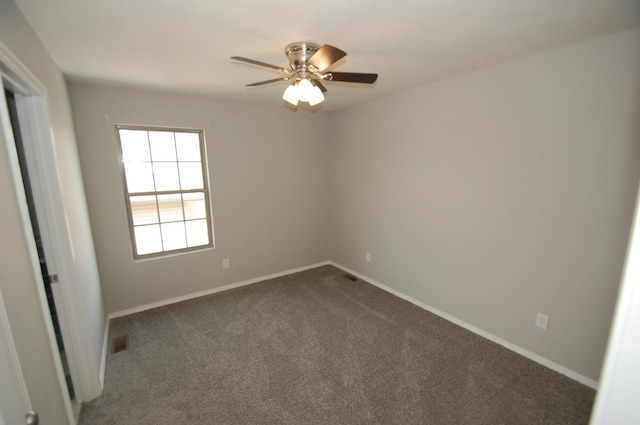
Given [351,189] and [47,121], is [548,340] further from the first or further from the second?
[47,121]

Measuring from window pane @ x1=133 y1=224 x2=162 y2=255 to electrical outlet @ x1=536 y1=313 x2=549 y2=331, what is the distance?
385 centimetres

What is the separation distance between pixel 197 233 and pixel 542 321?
3637mm

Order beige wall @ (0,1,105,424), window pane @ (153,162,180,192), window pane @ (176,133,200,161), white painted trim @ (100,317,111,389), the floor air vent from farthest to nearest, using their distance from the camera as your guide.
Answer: window pane @ (176,133,200,161) → window pane @ (153,162,180,192) → the floor air vent → white painted trim @ (100,317,111,389) → beige wall @ (0,1,105,424)

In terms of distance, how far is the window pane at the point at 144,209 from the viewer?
3098 mm

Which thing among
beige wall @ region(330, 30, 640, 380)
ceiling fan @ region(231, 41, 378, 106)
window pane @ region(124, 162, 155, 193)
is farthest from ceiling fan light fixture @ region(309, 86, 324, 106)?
window pane @ region(124, 162, 155, 193)

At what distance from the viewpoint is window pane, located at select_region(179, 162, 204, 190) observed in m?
3.35

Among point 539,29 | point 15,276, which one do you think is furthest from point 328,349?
point 539,29

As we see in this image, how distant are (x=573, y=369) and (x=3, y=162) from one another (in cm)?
356

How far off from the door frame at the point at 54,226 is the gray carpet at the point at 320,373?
12.4 inches

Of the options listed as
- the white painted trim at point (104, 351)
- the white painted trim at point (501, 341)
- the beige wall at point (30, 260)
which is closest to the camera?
the beige wall at point (30, 260)

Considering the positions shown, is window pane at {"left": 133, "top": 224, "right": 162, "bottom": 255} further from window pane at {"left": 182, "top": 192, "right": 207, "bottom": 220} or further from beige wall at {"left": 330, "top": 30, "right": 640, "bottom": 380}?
beige wall at {"left": 330, "top": 30, "right": 640, "bottom": 380}

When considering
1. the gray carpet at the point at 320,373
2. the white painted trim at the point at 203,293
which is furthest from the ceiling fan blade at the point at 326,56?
the white painted trim at the point at 203,293

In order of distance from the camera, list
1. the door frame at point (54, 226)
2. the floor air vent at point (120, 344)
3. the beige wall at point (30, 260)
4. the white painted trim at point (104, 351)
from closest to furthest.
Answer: the beige wall at point (30, 260) < the door frame at point (54, 226) < the white painted trim at point (104, 351) < the floor air vent at point (120, 344)

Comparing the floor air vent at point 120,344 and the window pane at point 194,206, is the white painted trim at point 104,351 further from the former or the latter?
the window pane at point 194,206
